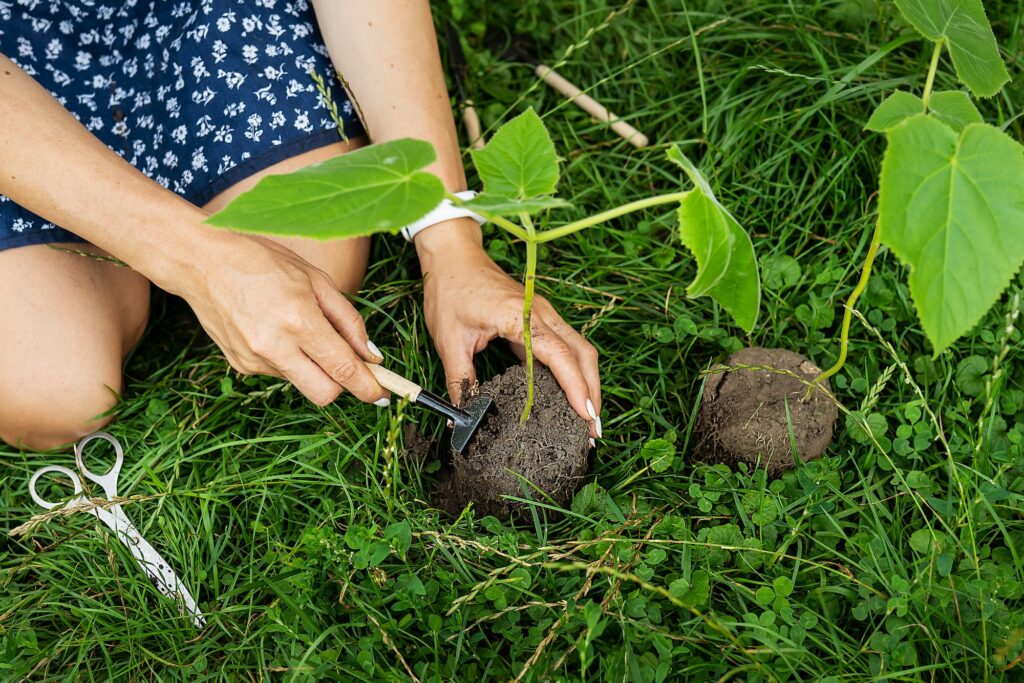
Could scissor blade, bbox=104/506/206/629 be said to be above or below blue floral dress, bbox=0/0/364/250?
below

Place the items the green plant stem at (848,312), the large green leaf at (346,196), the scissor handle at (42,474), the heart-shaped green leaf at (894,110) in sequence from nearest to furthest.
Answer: the large green leaf at (346,196), the heart-shaped green leaf at (894,110), the green plant stem at (848,312), the scissor handle at (42,474)

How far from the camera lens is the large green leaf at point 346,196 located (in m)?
0.99

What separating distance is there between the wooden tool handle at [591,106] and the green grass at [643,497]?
57 mm

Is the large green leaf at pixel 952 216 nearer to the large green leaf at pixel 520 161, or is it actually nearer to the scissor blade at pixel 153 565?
the large green leaf at pixel 520 161

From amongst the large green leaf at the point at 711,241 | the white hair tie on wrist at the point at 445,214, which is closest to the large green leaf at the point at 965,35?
the large green leaf at the point at 711,241

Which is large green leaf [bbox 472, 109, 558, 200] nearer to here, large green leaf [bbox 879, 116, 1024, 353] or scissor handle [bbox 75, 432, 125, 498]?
large green leaf [bbox 879, 116, 1024, 353]

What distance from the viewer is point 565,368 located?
1.71 meters

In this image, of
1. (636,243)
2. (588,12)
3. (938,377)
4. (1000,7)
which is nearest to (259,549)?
(636,243)

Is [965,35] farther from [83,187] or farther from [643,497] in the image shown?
[83,187]

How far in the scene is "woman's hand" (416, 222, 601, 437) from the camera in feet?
5.64

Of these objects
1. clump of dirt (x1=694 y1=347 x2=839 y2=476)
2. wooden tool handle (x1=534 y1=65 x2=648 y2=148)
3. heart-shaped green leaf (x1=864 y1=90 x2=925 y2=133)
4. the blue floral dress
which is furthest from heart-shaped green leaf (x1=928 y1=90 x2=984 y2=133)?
the blue floral dress

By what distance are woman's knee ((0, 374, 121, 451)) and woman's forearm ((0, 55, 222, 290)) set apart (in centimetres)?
45

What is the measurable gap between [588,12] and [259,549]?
1.87 metres

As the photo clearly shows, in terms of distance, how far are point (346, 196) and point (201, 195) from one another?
116 centimetres
